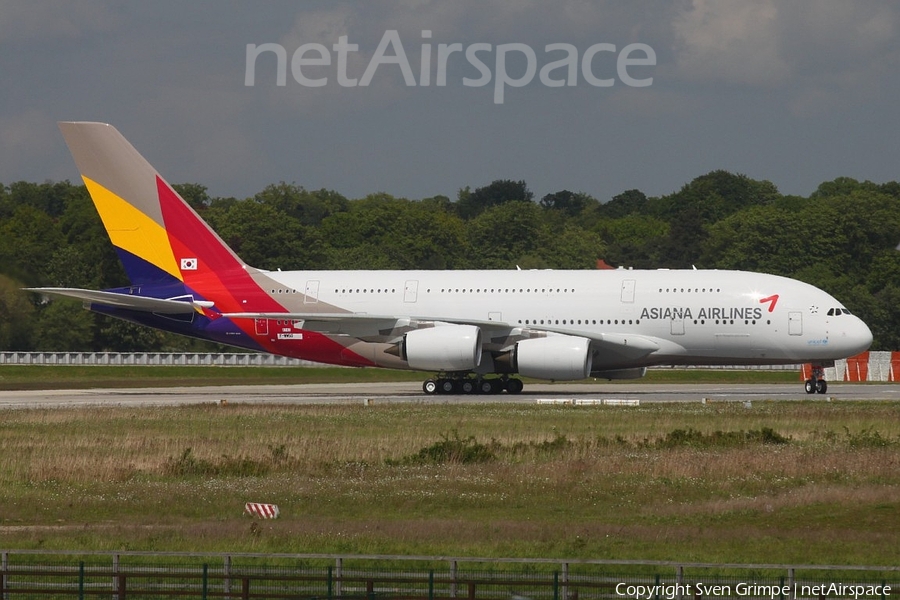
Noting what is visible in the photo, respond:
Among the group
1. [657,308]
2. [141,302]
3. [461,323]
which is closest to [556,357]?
[461,323]

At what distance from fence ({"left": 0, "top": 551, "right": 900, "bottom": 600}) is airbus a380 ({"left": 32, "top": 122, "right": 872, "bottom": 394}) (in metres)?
29.8

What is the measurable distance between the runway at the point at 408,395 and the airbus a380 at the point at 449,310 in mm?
1382

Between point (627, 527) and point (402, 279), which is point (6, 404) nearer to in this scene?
point (402, 279)

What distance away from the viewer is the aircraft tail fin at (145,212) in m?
52.1

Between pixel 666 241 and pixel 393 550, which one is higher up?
pixel 666 241

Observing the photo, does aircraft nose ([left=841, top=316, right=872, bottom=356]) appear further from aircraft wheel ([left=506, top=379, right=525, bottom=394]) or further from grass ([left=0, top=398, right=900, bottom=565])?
aircraft wheel ([left=506, top=379, right=525, bottom=394])

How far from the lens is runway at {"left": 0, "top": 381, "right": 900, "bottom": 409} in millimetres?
46625

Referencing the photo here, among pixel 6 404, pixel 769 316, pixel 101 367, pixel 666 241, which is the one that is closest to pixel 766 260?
pixel 666 241

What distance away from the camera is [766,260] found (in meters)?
120

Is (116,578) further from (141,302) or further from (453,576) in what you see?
(141,302)

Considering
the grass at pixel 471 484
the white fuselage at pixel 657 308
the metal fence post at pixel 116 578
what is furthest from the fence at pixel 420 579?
the white fuselage at pixel 657 308

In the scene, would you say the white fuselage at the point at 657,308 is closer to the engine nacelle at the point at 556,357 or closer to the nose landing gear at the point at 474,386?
the engine nacelle at the point at 556,357

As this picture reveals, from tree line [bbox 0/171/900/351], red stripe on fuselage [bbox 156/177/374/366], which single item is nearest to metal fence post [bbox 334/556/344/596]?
red stripe on fuselage [bbox 156/177/374/366]

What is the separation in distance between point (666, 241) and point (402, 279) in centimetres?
9400
